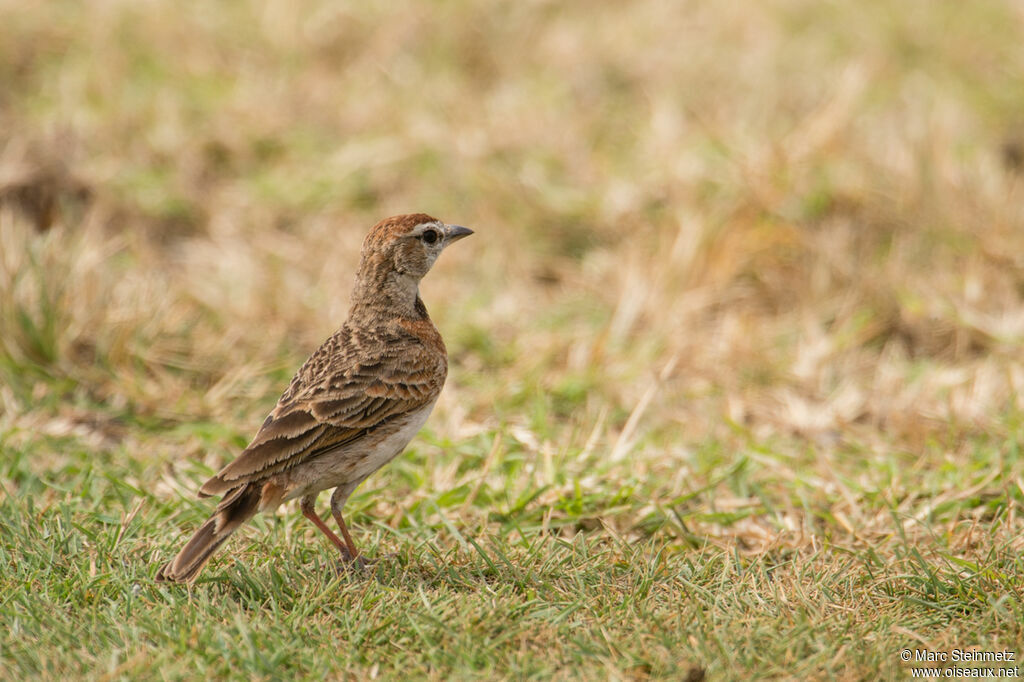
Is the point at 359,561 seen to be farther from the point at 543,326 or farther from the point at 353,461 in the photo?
the point at 543,326

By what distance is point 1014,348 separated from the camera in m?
7.83

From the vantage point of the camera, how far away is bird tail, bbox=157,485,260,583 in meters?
4.43

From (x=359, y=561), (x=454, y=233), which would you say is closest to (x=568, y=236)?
(x=454, y=233)

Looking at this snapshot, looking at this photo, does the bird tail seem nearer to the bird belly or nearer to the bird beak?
the bird belly

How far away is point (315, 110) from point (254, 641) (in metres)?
7.22

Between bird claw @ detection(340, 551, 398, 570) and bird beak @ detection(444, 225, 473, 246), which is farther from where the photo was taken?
bird beak @ detection(444, 225, 473, 246)

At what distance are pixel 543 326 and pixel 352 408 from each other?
11.4 feet

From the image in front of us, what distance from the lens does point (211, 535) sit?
4.52m

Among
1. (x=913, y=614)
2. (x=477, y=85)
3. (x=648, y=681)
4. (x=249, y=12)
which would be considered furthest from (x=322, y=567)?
(x=249, y=12)

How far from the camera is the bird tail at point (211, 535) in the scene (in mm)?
4426

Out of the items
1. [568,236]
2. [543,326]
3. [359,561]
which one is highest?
[568,236]

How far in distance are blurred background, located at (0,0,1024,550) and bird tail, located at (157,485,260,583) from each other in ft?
3.73

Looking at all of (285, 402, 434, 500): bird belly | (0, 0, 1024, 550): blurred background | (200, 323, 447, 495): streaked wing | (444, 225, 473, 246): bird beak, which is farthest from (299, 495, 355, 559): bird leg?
(444, 225, 473, 246): bird beak

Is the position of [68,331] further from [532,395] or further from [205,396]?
[532,395]
